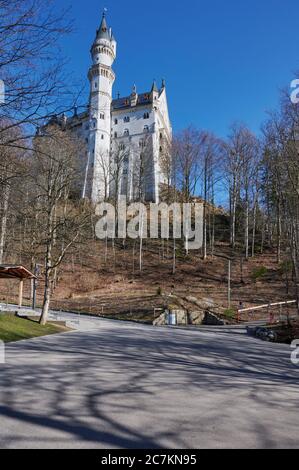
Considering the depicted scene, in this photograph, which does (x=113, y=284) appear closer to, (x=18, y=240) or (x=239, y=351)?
(x=18, y=240)

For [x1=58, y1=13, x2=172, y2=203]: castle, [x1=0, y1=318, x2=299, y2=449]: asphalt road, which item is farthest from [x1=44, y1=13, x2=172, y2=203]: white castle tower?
[x1=0, y1=318, x2=299, y2=449]: asphalt road

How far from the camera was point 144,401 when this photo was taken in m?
5.82

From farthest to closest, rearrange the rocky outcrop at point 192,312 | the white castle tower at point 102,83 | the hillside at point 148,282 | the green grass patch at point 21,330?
the white castle tower at point 102,83, the hillside at point 148,282, the rocky outcrop at point 192,312, the green grass patch at point 21,330

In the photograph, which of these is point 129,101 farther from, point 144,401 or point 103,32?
point 144,401

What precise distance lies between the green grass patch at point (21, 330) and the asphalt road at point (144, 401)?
2.54 metres

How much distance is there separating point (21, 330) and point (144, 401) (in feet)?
34.2

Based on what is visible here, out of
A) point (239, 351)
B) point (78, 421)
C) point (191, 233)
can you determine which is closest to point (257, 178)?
point (191, 233)

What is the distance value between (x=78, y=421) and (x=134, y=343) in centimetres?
939

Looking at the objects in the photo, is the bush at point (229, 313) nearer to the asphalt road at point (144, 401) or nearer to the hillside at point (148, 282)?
the hillside at point (148, 282)

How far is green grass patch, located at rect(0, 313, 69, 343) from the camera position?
43.5 ft

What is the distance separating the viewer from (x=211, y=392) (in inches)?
262

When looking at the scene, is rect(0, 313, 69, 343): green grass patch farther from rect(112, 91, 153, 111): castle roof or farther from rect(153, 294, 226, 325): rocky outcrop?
rect(112, 91, 153, 111): castle roof

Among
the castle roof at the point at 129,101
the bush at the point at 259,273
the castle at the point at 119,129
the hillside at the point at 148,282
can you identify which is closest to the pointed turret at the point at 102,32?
the castle at the point at 119,129

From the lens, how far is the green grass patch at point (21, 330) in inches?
522
